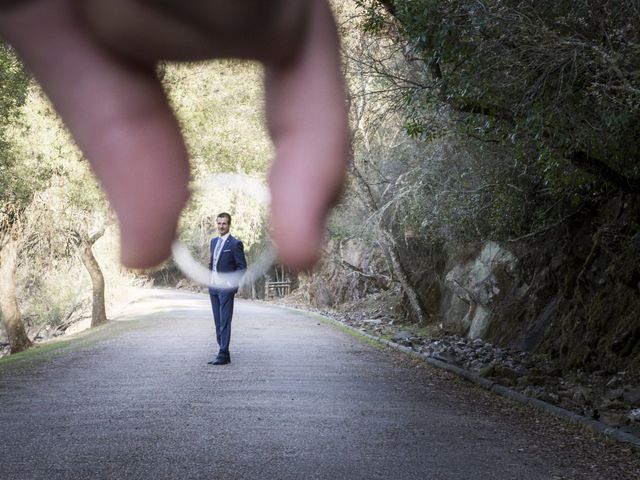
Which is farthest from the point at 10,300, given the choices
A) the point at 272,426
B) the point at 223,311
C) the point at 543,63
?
the point at 543,63

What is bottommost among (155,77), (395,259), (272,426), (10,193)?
(272,426)

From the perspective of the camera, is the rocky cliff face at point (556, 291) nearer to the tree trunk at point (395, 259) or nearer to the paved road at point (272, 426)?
the tree trunk at point (395, 259)

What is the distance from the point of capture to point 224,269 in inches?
344

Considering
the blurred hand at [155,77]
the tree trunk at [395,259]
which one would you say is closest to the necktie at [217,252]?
the blurred hand at [155,77]

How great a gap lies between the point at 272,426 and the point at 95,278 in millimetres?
15692

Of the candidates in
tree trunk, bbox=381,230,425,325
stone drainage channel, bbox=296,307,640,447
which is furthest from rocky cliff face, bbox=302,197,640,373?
stone drainage channel, bbox=296,307,640,447

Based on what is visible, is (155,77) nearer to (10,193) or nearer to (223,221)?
(223,221)

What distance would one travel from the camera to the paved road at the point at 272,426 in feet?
14.4

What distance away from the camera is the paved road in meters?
4.39

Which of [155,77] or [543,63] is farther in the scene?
[155,77]

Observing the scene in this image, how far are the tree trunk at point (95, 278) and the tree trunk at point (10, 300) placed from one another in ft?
9.65

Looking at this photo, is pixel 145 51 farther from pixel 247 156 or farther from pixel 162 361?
pixel 247 156

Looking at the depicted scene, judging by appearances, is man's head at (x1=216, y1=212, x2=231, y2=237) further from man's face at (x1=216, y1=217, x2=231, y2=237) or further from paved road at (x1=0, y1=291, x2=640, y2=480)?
paved road at (x1=0, y1=291, x2=640, y2=480)

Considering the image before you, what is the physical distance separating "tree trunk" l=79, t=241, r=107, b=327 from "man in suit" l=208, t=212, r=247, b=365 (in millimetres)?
11559
